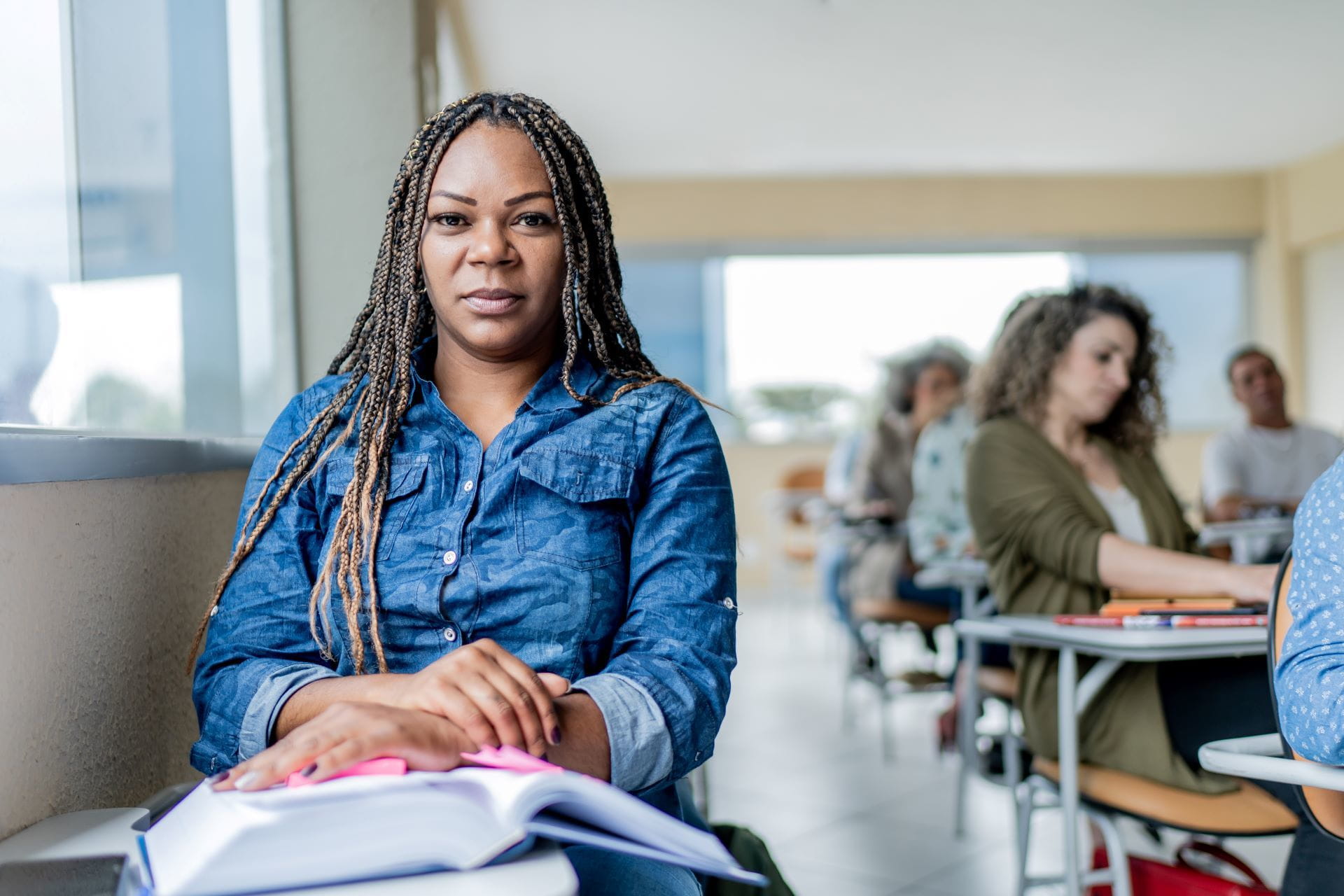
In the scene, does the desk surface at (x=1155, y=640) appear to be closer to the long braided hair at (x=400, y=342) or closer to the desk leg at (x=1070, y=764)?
the desk leg at (x=1070, y=764)

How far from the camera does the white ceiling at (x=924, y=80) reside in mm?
5055

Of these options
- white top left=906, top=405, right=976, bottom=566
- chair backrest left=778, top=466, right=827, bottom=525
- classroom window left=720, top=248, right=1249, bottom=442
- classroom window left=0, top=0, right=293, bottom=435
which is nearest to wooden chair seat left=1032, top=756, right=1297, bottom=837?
classroom window left=0, top=0, right=293, bottom=435

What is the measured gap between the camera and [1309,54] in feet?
18.6

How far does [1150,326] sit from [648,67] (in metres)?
3.74

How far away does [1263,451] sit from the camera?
14.6ft

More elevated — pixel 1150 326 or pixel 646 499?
pixel 1150 326

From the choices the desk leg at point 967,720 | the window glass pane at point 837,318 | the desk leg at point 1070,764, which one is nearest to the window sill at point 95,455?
the desk leg at point 1070,764

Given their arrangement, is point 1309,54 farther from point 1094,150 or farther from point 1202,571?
point 1202,571

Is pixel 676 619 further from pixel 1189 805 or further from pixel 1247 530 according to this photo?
pixel 1247 530

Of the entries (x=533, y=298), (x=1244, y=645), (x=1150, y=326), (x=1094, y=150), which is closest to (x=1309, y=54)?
(x=1094, y=150)

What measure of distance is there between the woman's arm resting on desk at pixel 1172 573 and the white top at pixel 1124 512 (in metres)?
0.19

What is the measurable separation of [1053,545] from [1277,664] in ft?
2.94

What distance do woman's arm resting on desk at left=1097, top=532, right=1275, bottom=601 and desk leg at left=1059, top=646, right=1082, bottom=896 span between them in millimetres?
306

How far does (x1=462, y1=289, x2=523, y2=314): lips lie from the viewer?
3.72 ft
